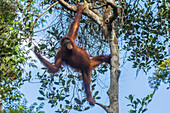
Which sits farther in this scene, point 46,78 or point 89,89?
point 89,89

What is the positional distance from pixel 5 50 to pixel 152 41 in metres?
3.22

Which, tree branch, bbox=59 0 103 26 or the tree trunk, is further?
tree branch, bbox=59 0 103 26

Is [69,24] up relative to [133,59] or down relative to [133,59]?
up

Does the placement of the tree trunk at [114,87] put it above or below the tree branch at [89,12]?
below

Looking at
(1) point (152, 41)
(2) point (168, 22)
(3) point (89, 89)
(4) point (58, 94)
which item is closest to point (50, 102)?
(4) point (58, 94)

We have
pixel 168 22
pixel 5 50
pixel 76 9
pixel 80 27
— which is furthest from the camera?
pixel 80 27

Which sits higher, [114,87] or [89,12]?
[89,12]

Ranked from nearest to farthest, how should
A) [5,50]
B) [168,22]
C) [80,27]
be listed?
[5,50]
[168,22]
[80,27]

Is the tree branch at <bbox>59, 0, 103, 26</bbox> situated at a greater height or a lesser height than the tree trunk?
greater

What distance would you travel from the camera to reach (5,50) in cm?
430

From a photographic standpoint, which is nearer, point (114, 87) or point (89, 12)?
point (114, 87)

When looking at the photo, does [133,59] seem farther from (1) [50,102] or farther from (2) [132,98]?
(1) [50,102]

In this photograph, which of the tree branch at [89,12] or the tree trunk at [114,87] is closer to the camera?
the tree trunk at [114,87]

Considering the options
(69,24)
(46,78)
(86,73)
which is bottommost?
(46,78)
